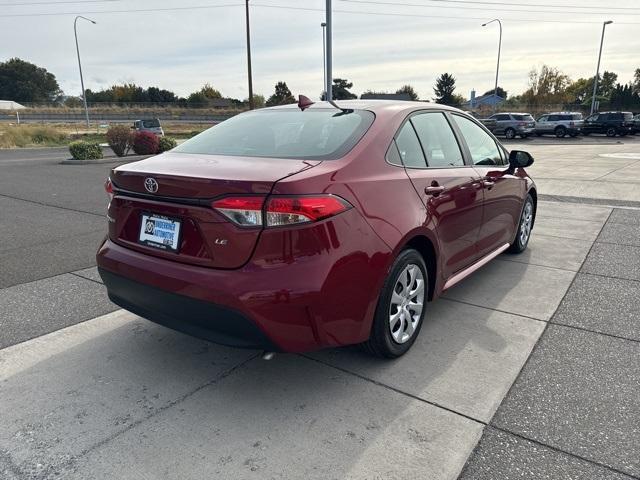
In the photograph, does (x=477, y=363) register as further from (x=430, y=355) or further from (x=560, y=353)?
(x=560, y=353)

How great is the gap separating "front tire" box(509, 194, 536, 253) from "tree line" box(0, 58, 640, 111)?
5454 cm

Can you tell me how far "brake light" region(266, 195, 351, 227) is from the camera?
7.75 feet

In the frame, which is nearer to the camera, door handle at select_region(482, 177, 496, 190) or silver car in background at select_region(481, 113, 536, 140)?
door handle at select_region(482, 177, 496, 190)

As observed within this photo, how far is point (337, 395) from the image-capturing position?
2793 mm

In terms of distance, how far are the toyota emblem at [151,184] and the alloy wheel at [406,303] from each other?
1455mm

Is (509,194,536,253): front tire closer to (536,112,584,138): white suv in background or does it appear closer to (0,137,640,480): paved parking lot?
(0,137,640,480): paved parking lot

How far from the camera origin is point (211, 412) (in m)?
2.63

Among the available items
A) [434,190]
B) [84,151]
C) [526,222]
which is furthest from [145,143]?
[434,190]

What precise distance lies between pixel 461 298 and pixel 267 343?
228 cm

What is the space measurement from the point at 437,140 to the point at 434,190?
0.58 m

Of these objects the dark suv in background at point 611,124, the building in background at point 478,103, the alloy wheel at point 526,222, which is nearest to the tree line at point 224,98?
the building in background at point 478,103

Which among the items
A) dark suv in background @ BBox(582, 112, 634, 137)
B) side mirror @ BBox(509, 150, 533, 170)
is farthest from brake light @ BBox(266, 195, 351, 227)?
dark suv in background @ BBox(582, 112, 634, 137)

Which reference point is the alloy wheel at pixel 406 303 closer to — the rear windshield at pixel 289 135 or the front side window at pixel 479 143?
the rear windshield at pixel 289 135

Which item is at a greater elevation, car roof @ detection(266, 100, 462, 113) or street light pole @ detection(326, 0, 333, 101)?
street light pole @ detection(326, 0, 333, 101)
